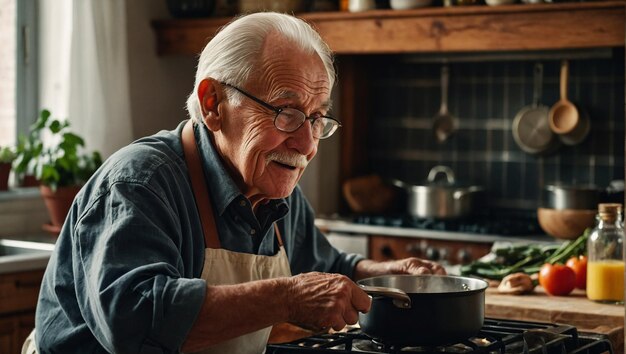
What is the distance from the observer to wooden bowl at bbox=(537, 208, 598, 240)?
4.29 meters

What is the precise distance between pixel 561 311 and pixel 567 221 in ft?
5.78

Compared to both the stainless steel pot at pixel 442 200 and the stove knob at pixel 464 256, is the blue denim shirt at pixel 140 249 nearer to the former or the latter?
the stove knob at pixel 464 256

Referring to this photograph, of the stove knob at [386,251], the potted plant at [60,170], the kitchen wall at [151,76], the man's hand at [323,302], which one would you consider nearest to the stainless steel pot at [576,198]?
the stove knob at [386,251]

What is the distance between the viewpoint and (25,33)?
483 cm

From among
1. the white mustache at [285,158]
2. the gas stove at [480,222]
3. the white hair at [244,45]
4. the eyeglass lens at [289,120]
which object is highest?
the white hair at [244,45]

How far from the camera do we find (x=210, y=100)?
2.18 metres

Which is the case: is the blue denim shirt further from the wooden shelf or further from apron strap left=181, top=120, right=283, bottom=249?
the wooden shelf

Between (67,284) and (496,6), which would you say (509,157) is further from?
(67,284)

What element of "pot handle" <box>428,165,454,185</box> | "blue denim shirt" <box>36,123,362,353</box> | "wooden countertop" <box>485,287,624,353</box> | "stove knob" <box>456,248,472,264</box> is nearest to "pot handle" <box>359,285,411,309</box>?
"blue denim shirt" <box>36,123,362,353</box>

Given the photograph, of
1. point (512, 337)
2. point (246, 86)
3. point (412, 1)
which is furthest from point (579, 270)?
point (412, 1)

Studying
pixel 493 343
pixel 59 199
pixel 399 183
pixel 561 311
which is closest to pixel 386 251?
pixel 399 183

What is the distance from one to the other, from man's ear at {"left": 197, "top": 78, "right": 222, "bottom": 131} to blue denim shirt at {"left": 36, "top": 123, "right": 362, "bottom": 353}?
6 centimetres

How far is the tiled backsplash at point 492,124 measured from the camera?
489cm

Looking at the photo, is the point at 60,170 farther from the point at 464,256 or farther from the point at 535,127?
the point at 535,127
